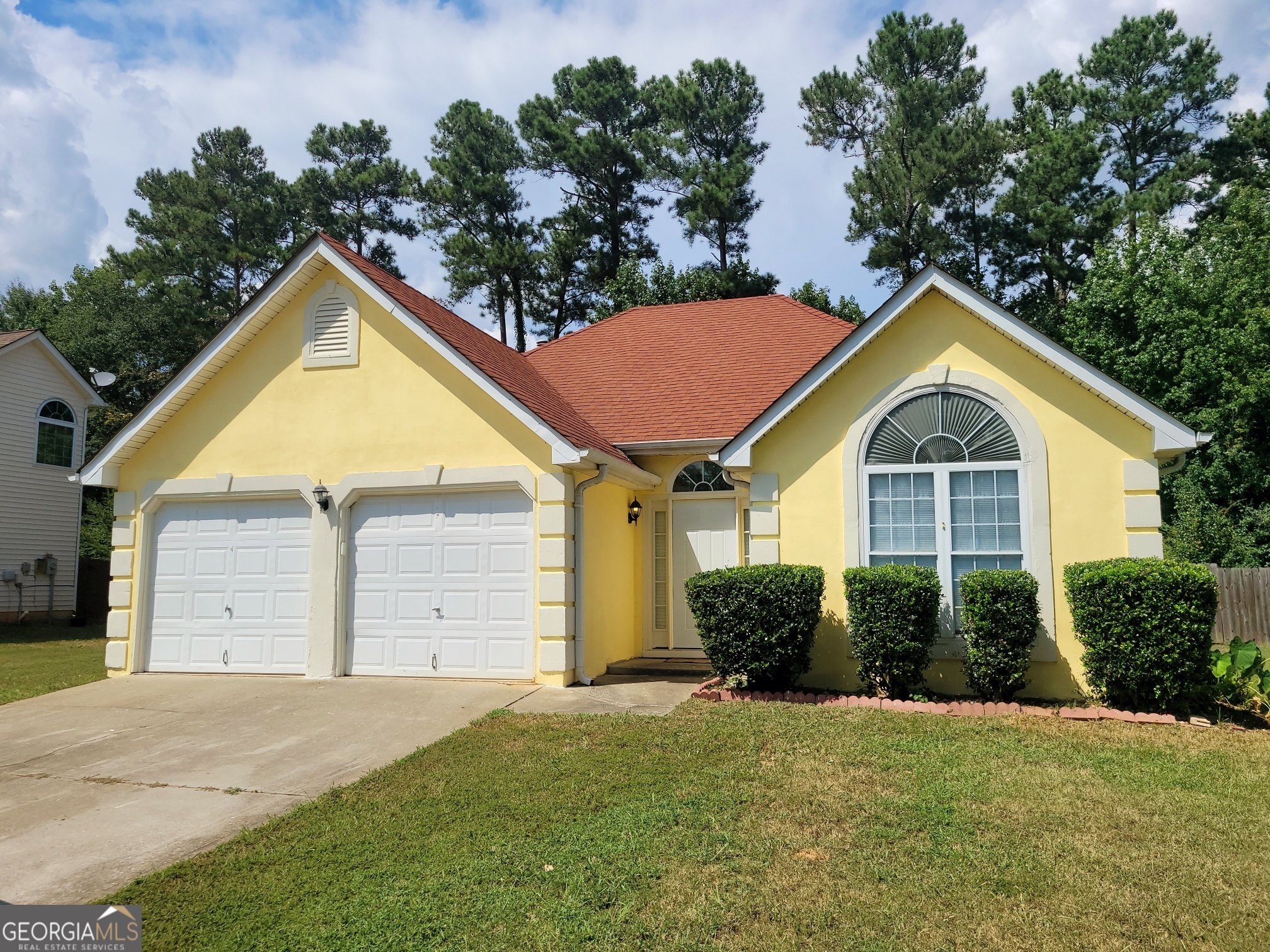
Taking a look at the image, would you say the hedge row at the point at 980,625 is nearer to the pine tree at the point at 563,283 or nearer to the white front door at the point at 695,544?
the white front door at the point at 695,544

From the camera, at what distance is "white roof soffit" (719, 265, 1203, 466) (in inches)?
355

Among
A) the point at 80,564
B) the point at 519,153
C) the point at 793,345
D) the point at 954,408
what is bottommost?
the point at 80,564

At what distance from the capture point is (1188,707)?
8.43 meters

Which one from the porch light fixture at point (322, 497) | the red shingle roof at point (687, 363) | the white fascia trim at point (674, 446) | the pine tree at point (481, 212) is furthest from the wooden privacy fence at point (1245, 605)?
the pine tree at point (481, 212)

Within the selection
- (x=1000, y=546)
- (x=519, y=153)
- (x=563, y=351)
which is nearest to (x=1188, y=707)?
(x=1000, y=546)

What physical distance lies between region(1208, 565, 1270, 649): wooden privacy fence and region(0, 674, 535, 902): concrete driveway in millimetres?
15723

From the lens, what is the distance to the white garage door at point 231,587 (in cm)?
1145

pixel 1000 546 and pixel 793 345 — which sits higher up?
pixel 793 345

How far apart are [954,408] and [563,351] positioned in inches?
337

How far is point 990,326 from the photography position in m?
9.70

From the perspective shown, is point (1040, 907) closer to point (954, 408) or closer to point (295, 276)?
point (954, 408)

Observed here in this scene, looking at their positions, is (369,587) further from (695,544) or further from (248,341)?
(695,544)

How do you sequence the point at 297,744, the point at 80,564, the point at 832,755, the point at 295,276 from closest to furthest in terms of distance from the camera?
the point at 832,755 < the point at 297,744 < the point at 295,276 < the point at 80,564

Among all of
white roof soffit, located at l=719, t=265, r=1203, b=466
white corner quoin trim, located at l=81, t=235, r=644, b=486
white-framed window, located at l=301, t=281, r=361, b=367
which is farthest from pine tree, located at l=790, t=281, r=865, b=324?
white-framed window, located at l=301, t=281, r=361, b=367
